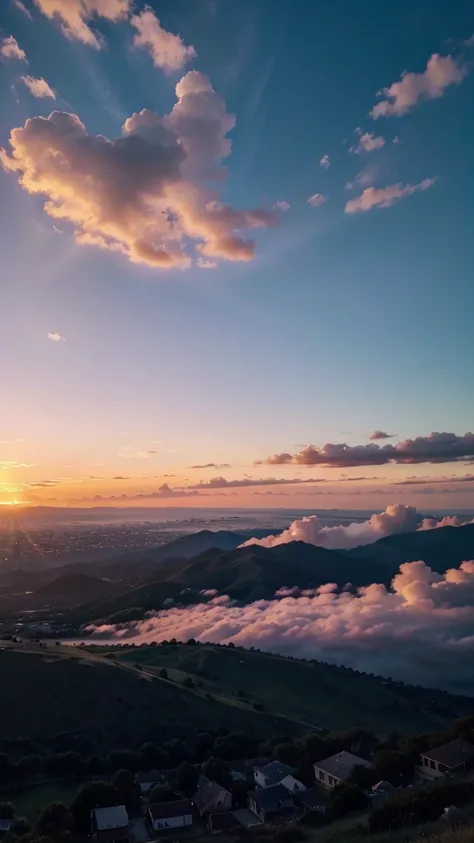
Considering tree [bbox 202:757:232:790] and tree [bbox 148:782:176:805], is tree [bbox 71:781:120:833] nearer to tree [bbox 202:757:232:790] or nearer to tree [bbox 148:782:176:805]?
tree [bbox 148:782:176:805]

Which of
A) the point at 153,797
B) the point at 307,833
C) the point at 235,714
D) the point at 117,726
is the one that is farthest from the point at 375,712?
the point at 307,833

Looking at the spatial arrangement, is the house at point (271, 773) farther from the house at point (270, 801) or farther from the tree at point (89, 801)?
the tree at point (89, 801)

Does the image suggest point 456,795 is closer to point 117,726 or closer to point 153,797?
point 153,797

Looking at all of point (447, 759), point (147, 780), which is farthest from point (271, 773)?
point (447, 759)

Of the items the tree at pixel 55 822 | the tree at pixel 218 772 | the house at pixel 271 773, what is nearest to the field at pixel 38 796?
the tree at pixel 55 822

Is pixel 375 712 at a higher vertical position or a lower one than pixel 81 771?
lower

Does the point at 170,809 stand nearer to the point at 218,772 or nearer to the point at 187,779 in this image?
the point at 187,779

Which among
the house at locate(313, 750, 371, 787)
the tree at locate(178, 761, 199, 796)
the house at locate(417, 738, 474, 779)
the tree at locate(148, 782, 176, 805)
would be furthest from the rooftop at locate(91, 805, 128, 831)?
the house at locate(417, 738, 474, 779)
